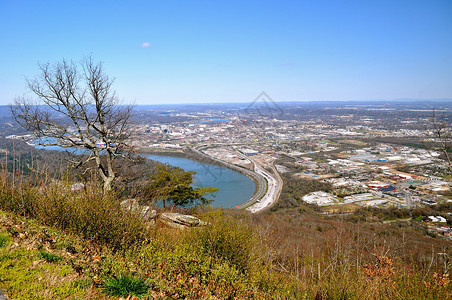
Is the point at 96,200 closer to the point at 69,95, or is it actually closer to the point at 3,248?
the point at 3,248

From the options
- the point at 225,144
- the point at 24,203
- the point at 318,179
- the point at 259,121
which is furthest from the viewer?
the point at 259,121

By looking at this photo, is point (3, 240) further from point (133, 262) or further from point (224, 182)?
point (224, 182)

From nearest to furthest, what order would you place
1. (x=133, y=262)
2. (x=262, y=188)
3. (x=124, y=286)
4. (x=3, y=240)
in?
(x=124, y=286) → (x=3, y=240) → (x=133, y=262) → (x=262, y=188)

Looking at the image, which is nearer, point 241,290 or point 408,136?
point 241,290

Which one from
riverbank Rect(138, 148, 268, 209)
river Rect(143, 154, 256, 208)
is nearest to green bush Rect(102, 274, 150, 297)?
river Rect(143, 154, 256, 208)

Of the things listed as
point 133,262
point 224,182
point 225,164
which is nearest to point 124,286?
point 133,262

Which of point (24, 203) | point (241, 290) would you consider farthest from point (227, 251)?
point (24, 203)

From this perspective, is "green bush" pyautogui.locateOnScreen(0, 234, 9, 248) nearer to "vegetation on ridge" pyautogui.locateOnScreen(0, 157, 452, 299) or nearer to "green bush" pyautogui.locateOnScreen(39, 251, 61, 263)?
"vegetation on ridge" pyautogui.locateOnScreen(0, 157, 452, 299)

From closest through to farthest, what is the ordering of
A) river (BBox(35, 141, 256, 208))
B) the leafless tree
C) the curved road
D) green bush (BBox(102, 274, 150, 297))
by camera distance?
1. green bush (BBox(102, 274, 150, 297))
2. the leafless tree
3. the curved road
4. river (BBox(35, 141, 256, 208))

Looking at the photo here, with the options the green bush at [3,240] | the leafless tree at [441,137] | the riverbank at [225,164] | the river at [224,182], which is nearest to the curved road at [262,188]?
the riverbank at [225,164]

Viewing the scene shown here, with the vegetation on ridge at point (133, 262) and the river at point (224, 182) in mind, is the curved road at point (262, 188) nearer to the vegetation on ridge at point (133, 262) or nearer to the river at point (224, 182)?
the river at point (224, 182)

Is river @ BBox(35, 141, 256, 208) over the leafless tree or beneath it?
beneath
